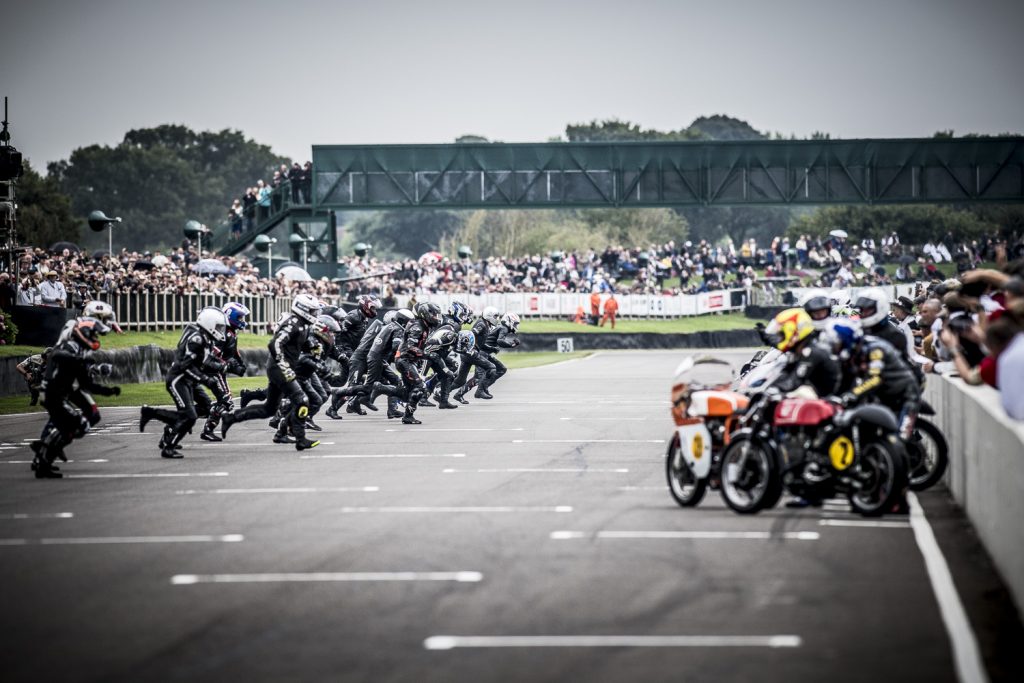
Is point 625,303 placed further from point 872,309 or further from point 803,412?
point 803,412

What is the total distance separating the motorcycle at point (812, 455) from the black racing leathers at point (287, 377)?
26.0 feet

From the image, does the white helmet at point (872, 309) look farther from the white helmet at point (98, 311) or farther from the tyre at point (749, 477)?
the white helmet at point (98, 311)

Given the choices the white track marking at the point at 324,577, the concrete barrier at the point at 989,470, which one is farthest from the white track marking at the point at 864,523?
the white track marking at the point at 324,577

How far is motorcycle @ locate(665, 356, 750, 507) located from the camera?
42.5 feet

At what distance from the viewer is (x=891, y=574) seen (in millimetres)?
9656

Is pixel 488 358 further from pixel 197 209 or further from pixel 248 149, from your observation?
pixel 248 149

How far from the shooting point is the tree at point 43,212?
315 ft

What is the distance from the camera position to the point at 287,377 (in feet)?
63.9

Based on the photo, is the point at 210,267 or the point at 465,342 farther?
the point at 210,267

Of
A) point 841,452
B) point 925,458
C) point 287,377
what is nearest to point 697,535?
point 841,452

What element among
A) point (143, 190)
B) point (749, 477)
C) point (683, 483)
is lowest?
point (683, 483)

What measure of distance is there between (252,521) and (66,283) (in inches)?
1042

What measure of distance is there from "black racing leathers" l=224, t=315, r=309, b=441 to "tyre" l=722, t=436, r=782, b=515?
798cm

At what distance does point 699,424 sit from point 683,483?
0.62m
